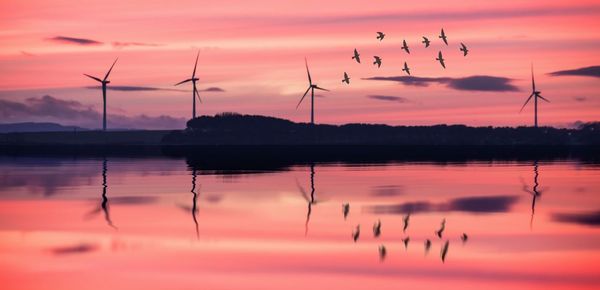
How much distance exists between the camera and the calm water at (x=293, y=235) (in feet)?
111

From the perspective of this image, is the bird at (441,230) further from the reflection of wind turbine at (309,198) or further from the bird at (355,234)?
the reflection of wind turbine at (309,198)

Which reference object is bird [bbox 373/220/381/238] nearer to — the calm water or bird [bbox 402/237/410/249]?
the calm water

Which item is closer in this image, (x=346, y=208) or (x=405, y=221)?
(x=405, y=221)

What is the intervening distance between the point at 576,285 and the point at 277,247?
1230 centimetres

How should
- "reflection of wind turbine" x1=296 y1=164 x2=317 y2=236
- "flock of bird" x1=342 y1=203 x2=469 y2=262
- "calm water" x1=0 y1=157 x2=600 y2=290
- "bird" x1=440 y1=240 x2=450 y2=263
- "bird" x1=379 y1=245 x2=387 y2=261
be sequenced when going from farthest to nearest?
1. "reflection of wind turbine" x1=296 y1=164 x2=317 y2=236
2. "flock of bird" x1=342 y1=203 x2=469 y2=262
3. "bird" x1=379 y1=245 x2=387 y2=261
4. "bird" x1=440 y1=240 x2=450 y2=263
5. "calm water" x1=0 y1=157 x2=600 y2=290

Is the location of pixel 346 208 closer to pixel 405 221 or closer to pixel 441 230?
pixel 405 221

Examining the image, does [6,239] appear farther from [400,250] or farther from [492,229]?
[492,229]

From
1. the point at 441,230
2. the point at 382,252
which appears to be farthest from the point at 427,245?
the point at 441,230

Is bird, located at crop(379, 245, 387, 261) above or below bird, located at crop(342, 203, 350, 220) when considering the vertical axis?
below

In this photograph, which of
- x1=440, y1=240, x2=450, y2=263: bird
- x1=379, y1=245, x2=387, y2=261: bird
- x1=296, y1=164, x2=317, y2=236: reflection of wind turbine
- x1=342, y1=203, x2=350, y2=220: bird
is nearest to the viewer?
x1=440, y1=240, x2=450, y2=263: bird

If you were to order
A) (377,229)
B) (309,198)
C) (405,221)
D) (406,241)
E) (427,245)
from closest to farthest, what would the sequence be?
(427,245), (406,241), (377,229), (405,221), (309,198)

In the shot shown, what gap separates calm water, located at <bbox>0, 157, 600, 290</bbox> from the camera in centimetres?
3375

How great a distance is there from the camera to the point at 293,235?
4450 cm

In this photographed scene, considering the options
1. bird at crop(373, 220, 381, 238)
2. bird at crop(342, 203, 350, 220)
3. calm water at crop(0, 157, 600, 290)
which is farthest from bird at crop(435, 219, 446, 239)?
bird at crop(342, 203, 350, 220)
